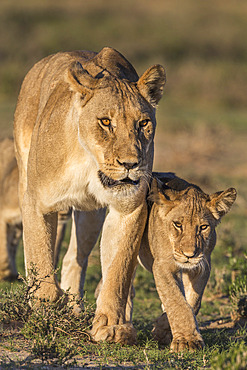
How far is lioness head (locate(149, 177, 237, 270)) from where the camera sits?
4.54m

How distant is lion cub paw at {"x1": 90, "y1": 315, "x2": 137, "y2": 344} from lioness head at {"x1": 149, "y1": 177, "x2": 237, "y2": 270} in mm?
526

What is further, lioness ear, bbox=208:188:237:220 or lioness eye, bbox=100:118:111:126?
lioness ear, bbox=208:188:237:220

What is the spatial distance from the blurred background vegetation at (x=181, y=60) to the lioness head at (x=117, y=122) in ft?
7.08

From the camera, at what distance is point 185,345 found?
4367 millimetres

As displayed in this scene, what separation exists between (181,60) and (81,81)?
26.3m

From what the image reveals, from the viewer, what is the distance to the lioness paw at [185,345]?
4.36 meters

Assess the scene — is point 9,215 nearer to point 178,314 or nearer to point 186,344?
point 178,314

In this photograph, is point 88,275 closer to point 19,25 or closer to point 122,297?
point 122,297

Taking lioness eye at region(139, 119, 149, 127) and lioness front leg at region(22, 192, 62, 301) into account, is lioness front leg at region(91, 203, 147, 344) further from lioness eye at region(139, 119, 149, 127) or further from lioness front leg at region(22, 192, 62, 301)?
lioness eye at region(139, 119, 149, 127)

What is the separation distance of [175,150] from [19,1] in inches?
1376

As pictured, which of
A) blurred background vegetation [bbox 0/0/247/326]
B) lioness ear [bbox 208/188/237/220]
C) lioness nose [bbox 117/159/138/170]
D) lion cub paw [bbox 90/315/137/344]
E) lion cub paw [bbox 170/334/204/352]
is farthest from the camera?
blurred background vegetation [bbox 0/0/247/326]

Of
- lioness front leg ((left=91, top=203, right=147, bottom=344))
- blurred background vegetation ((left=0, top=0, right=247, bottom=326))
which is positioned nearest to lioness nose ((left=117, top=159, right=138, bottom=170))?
lioness front leg ((left=91, top=203, right=147, bottom=344))

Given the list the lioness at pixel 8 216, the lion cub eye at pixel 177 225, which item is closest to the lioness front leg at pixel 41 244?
the lion cub eye at pixel 177 225

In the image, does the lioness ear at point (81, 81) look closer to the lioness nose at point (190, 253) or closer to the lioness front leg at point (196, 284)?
the lioness nose at point (190, 253)
